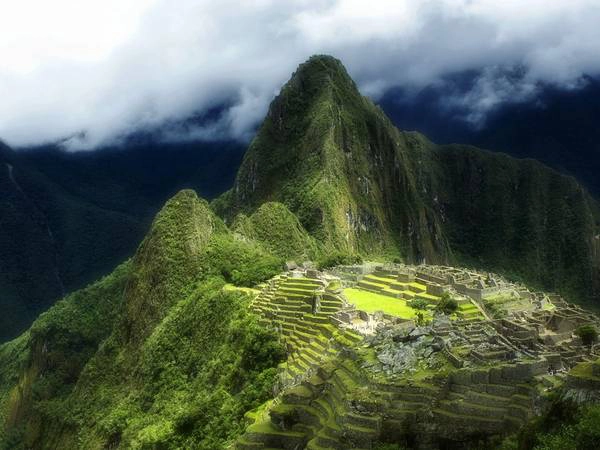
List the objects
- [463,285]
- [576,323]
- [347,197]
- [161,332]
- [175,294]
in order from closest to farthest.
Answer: [576,323] < [463,285] < [161,332] < [175,294] < [347,197]

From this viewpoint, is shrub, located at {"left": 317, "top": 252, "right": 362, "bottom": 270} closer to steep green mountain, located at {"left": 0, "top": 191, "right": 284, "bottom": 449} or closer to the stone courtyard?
steep green mountain, located at {"left": 0, "top": 191, "right": 284, "bottom": 449}

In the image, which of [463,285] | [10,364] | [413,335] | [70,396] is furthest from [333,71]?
[413,335]

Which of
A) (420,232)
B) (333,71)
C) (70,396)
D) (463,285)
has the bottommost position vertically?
(70,396)

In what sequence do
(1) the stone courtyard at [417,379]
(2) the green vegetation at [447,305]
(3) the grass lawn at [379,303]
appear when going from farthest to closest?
(3) the grass lawn at [379,303], (2) the green vegetation at [447,305], (1) the stone courtyard at [417,379]

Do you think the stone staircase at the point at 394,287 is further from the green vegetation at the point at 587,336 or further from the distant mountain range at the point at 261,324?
the green vegetation at the point at 587,336

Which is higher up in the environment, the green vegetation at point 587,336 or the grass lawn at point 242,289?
the grass lawn at point 242,289

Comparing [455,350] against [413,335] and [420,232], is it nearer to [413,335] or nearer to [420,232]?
[413,335]

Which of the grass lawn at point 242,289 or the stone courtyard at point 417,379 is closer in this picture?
the stone courtyard at point 417,379

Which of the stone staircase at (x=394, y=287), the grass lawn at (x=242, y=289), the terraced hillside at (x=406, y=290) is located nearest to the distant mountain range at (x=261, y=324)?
the grass lawn at (x=242, y=289)
